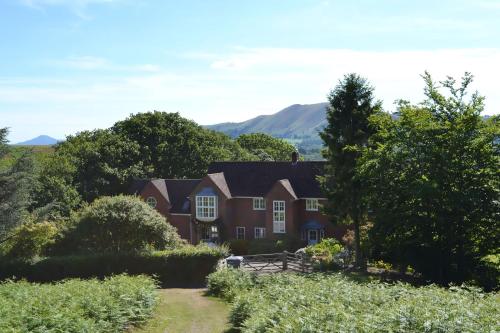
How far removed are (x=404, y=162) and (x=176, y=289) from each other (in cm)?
1536

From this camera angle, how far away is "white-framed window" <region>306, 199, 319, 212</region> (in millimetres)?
48791

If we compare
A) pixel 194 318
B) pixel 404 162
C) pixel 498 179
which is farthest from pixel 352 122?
pixel 194 318

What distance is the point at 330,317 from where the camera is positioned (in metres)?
12.9

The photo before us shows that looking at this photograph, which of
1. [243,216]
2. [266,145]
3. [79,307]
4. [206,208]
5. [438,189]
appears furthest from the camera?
[266,145]

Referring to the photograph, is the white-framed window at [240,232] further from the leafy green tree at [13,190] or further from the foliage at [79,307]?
the foliage at [79,307]

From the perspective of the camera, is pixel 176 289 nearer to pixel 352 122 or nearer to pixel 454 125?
pixel 352 122

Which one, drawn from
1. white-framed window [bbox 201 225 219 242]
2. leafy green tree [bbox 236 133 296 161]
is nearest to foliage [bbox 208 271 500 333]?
white-framed window [bbox 201 225 219 242]

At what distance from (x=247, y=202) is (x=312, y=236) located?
7218 mm

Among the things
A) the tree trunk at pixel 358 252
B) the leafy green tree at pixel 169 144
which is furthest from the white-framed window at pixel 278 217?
the leafy green tree at pixel 169 144

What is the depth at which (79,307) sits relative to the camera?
17609 millimetres

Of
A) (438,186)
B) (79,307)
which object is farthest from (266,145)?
(79,307)

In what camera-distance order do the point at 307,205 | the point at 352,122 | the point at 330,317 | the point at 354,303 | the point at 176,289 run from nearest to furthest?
1. the point at 330,317
2. the point at 354,303
3. the point at 176,289
4. the point at 352,122
5. the point at 307,205

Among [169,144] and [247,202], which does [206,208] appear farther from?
[169,144]

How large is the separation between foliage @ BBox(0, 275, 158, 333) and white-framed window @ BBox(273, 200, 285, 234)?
25.5 meters
